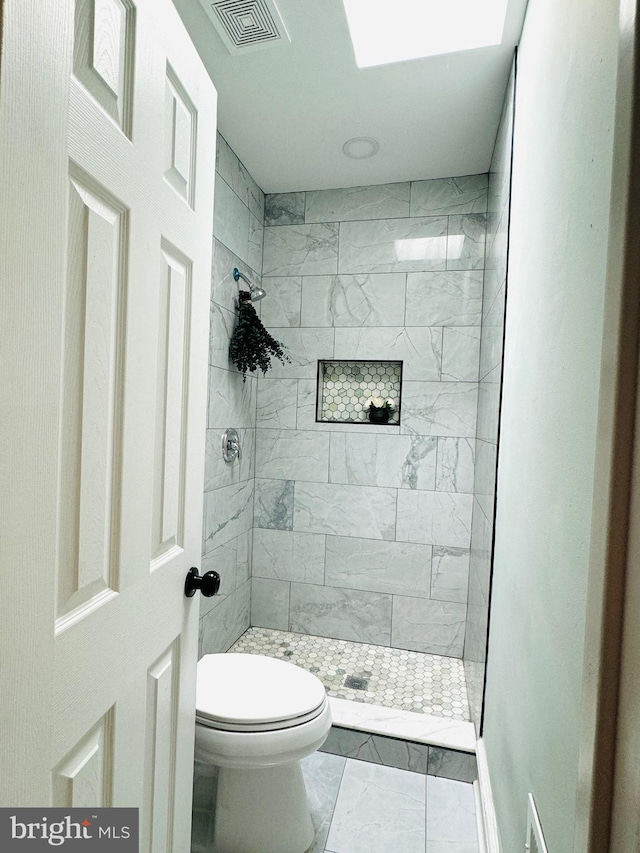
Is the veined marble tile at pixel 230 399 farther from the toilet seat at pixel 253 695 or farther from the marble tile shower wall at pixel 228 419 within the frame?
the toilet seat at pixel 253 695

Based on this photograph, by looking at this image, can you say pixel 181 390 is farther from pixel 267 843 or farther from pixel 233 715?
pixel 267 843

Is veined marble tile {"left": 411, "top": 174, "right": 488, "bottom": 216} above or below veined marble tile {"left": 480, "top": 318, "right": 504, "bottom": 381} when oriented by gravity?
above

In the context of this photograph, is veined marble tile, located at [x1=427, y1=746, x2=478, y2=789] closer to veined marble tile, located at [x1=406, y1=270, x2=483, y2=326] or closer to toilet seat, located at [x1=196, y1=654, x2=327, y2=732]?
toilet seat, located at [x1=196, y1=654, x2=327, y2=732]

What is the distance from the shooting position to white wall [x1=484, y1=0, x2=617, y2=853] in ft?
2.22

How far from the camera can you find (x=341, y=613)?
2.58 meters

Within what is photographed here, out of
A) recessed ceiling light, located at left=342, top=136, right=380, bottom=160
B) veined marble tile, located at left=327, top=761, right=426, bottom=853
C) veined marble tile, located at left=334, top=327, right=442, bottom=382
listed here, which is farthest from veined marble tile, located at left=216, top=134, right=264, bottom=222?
veined marble tile, located at left=327, top=761, right=426, bottom=853

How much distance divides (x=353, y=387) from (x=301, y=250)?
81 centimetres

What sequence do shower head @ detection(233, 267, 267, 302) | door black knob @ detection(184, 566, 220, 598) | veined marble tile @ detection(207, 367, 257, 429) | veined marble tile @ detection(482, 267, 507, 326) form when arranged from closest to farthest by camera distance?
door black knob @ detection(184, 566, 220, 598), veined marble tile @ detection(482, 267, 507, 326), veined marble tile @ detection(207, 367, 257, 429), shower head @ detection(233, 267, 267, 302)

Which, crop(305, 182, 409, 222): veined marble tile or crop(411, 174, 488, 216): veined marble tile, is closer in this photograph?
crop(411, 174, 488, 216): veined marble tile

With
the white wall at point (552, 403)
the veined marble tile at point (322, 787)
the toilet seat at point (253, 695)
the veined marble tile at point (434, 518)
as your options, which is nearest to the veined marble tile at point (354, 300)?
the veined marble tile at point (434, 518)

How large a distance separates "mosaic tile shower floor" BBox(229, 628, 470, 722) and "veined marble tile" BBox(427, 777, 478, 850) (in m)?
0.27

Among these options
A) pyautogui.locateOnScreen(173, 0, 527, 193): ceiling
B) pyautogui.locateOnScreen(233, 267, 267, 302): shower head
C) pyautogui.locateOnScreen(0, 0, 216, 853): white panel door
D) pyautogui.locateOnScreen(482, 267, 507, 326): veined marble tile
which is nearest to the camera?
pyautogui.locateOnScreen(0, 0, 216, 853): white panel door

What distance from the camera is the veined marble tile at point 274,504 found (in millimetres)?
2654

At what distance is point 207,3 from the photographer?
4.60 feet
